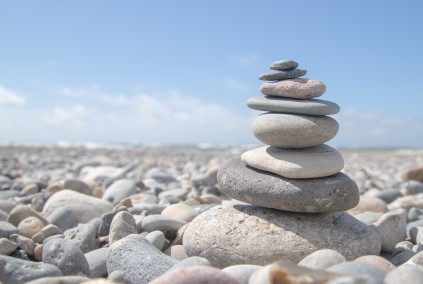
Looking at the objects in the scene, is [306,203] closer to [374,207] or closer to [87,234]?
[87,234]

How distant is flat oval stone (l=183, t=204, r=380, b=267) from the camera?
3682 millimetres

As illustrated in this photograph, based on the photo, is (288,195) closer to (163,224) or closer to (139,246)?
(139,246)

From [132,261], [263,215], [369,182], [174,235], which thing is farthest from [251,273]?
[369,182]

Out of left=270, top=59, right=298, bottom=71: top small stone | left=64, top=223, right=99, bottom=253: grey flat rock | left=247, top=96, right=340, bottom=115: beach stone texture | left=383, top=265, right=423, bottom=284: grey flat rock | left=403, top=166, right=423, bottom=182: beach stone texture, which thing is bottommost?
left=403, top=166, right=423, bottom=182: beach stone texture

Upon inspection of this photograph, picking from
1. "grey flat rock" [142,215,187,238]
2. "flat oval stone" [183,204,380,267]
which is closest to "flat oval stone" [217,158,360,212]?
"flat oval stone" [183,204,380,267]

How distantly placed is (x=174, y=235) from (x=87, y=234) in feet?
2.84

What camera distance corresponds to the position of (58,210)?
5.30 meters

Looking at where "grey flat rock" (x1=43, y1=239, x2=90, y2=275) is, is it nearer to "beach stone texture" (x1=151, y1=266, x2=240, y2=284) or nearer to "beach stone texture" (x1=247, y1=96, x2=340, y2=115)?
"beach stone texture" (x1=151, y1=266, x2=240, y2=284)

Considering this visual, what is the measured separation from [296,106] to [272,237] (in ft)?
3.72

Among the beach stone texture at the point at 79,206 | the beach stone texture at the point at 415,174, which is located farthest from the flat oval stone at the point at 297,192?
the beach stone texture at the point at 415,174

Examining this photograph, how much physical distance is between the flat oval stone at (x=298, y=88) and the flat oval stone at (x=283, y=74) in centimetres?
6

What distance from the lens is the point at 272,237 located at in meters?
3.75

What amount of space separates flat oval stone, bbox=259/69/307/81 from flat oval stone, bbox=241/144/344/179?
25.7 inches

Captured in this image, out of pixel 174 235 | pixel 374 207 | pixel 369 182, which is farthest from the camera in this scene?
pixel 369 182
